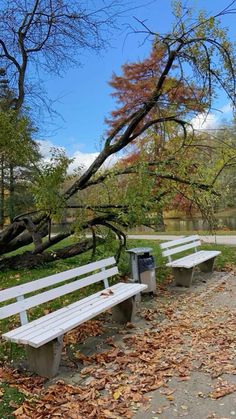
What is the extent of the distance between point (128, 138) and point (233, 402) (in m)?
5.67

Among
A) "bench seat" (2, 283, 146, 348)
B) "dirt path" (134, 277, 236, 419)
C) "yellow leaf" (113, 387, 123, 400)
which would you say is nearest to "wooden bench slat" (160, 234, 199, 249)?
"bench seat" (2, 283, 146, 348)

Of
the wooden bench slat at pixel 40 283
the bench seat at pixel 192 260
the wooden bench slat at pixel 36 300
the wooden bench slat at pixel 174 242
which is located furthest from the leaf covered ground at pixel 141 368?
the wooden bench slat at pixel 174 242

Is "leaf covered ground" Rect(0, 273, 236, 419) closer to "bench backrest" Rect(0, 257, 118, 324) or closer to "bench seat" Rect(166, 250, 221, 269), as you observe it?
"bench backrest" Rect(0, 257, 118, 324)

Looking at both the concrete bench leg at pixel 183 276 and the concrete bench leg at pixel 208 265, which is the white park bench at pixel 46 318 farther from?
the concrete bench leg at pixel 208 265

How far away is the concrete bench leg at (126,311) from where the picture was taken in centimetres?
505

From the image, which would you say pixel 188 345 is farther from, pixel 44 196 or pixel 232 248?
pixel 232 248

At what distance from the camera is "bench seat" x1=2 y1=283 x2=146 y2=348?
3.46 m

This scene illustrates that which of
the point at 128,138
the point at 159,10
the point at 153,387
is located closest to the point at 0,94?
the point at 128,138

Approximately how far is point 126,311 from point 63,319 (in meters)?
1.32

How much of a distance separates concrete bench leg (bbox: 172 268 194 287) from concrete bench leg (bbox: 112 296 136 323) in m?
2.06

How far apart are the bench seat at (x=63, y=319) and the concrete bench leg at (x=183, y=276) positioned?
6.54 feet

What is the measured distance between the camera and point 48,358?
3.60 metres

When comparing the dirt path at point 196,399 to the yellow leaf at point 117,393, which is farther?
the yellow leaf at point 117,393

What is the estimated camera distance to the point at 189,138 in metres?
7.84
